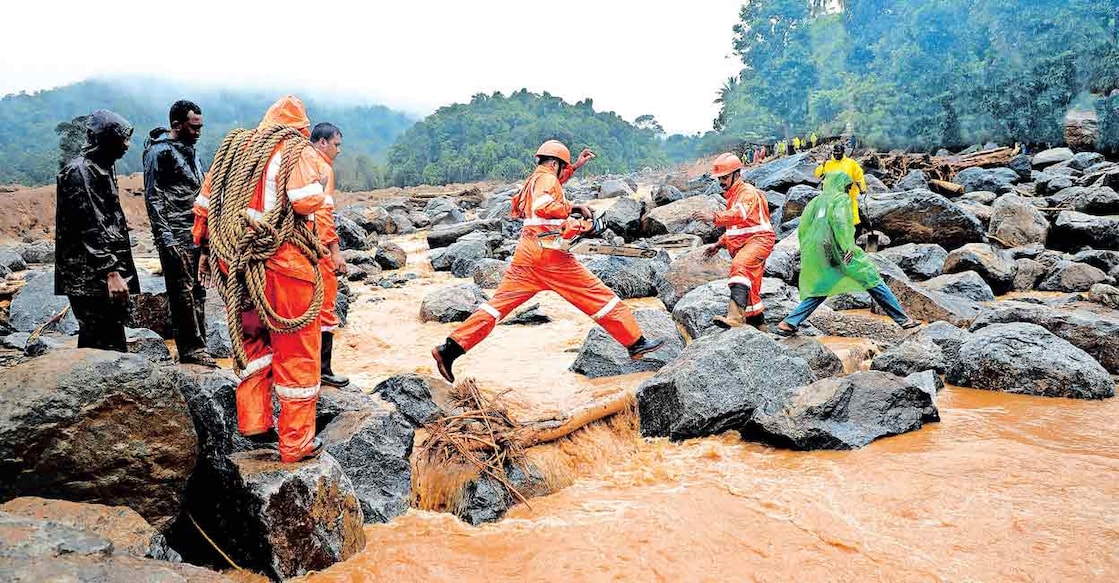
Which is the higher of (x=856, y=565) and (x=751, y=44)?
(x=751, y=44)

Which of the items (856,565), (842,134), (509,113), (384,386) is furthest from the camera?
(509,113)

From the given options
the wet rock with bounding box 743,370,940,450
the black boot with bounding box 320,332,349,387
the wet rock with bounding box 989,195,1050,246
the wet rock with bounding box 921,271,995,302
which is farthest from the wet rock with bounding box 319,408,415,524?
the wet rock with bounding box 989,195,1050,246

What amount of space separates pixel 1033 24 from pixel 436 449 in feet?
100

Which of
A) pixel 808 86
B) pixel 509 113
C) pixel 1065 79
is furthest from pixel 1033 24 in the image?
pixel 509 113

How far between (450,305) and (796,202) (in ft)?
26.1

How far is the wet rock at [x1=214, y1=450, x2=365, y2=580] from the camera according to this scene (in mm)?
2660

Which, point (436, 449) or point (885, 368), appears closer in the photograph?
point (436, 449)

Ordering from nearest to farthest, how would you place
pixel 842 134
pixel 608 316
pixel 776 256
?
1. pixel 608 316
2. pixel 776 256
3. pixel 842 134

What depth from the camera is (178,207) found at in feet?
14.2

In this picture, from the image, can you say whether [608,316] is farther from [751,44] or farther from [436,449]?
[751,44]

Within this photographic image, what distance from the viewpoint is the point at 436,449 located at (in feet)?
12.2

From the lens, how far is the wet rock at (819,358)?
504 cm

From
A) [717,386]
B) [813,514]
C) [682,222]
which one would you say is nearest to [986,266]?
[682,222]

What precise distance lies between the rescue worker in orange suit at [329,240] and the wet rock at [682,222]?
935 cm
